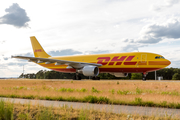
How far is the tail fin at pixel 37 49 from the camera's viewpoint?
40.7m

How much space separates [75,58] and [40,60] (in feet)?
21.1

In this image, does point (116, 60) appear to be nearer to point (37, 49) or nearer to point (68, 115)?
point (37, 49)

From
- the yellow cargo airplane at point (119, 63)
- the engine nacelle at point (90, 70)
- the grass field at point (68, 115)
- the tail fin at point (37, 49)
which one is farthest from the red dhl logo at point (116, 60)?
the grass field at point (68, 115)

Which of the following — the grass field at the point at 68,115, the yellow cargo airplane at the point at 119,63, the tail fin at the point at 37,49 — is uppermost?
the tail fin at the point at 37,49

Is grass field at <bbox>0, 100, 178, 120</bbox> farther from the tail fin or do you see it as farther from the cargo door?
the tail fin

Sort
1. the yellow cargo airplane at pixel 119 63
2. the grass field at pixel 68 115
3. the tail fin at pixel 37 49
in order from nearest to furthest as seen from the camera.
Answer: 1. the grass field at pixel 68 115
2. the yellow cargo airplane at pixel 119 63
3. the tail fin at pixel 37 49

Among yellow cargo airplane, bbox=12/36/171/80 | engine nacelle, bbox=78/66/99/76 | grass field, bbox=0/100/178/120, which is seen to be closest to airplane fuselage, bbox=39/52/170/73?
yellow cargo airplane, bbox=12/36/171/80

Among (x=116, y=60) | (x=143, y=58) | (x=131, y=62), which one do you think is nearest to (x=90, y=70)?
(x=116, y=60)

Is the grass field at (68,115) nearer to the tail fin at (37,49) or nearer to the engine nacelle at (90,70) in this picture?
the engine nacelle at (90,70)

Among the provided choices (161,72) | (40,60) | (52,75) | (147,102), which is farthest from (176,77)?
(147,102)

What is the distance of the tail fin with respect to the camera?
40688mm

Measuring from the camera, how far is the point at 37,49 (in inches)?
1628

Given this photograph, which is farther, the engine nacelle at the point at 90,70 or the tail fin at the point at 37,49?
the tail fin at the point at 37,49

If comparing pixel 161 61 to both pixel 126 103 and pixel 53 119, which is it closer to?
pixel 126 103
